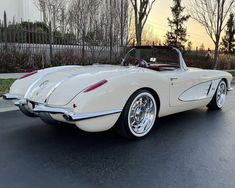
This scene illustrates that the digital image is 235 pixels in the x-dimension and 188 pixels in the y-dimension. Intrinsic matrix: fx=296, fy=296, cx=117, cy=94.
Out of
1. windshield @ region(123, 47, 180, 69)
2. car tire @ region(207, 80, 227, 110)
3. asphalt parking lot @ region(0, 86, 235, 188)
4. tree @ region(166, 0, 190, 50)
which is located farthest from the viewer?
tree @ region(166, 0, 190, 50)

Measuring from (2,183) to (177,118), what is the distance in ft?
11.0

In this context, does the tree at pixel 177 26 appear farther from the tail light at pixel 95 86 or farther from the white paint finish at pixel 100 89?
the tail light at pixel 95 86

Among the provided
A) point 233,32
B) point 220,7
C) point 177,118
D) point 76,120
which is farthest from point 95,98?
point 233,32

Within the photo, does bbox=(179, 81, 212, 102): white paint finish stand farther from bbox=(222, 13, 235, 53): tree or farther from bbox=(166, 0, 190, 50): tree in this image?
bbox=(222, 13, 235, 53): tree

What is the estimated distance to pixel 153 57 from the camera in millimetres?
5523

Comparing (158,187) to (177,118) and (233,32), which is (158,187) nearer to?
(177,118)

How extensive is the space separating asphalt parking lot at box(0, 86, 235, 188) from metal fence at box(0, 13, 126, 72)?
23.1ft

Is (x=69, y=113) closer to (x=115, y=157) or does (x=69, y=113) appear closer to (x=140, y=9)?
(x=115, y=157)

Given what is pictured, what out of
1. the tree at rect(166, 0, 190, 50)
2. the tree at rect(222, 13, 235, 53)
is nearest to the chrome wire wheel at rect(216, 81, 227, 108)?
the tree at rect(166, 0, 190, 50)

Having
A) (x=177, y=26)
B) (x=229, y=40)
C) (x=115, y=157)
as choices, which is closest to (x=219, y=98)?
(x=115, y=157)

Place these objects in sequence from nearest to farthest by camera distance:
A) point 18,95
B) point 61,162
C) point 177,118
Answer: point 61,162 < point 18,95 < point 177,118

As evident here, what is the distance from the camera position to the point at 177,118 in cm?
529

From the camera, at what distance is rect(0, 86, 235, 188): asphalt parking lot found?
111 inches

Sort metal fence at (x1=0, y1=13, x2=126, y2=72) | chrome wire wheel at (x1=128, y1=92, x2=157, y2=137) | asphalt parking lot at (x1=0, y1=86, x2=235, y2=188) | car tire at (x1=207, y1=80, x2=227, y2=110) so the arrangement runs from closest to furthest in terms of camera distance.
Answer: asphalt parking lot at (x1=0, y1=86, x2=235, y2=188)
chrome wire wheel at (x1=128, y1=92, x2=157, y2=137)
car tire at (x1=207, y1=80, x2=227, y2=110)
metal fence at (x1=0, y1=13, x2=126, y2=72)
